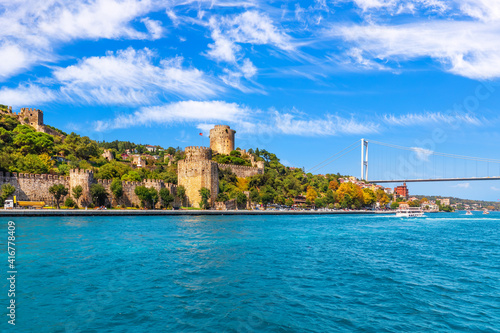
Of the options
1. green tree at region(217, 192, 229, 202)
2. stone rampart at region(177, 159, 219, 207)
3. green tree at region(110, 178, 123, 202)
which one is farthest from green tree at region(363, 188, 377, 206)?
green tree at region(110, 178, 123, 202)

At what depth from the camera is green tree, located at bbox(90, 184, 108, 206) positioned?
31.2 metres

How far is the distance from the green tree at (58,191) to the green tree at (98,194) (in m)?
2.01

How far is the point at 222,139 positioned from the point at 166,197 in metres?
25.6

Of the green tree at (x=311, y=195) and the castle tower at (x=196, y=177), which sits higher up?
the castle tower at (x=196, y=177)

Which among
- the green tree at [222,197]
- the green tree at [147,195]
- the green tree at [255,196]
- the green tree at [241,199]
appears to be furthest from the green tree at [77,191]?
the green tree at [255,196]

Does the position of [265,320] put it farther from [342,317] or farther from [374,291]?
[374,291]

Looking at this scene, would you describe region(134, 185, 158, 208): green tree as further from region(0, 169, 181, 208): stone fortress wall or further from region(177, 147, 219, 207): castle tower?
region(177, 147, 219, 207): castle tower

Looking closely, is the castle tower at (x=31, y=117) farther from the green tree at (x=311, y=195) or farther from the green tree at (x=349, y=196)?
the green tree at (x=349, y=196)

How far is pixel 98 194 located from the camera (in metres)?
31.6

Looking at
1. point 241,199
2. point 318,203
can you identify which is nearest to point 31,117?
point 241,199

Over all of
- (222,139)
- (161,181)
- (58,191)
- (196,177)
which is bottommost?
(58,191)

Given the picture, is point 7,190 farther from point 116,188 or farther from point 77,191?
point 116,188

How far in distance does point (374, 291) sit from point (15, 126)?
1895 inches

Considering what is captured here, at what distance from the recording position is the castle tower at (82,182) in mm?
30623
